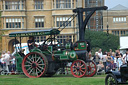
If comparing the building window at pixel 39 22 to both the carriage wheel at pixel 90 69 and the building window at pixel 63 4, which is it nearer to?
the building window at pixel 63 4

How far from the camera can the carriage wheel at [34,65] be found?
16.7 metres

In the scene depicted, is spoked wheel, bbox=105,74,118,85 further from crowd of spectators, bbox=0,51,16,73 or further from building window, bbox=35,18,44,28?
building window, bbox=35,18,44,28

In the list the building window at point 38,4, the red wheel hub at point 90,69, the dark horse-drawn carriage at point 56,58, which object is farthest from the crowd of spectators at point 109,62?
the building window at point 38,4

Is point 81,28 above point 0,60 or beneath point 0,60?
above

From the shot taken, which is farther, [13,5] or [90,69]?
[13,5]

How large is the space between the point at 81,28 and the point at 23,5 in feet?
118

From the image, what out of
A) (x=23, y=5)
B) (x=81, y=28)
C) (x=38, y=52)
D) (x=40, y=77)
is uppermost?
(x=23, y=5)

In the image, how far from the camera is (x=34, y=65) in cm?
1697

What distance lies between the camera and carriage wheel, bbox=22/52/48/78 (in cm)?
1673

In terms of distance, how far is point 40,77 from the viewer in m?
17.0

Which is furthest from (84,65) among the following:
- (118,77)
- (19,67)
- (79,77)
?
(118,77)

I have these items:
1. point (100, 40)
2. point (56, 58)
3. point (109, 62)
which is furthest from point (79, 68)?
point (100, 40)

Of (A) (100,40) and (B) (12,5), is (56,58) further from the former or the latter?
(A) (100,40)

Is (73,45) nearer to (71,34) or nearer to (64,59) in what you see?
(64,59)
